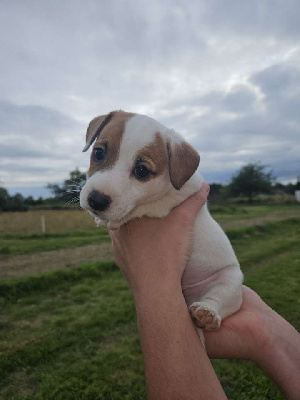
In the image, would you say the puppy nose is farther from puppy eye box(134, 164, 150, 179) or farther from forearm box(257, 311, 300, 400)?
forearm box(257, 311, 300, 400)

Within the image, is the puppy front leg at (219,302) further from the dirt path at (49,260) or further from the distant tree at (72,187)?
the dirt path at (49,260)

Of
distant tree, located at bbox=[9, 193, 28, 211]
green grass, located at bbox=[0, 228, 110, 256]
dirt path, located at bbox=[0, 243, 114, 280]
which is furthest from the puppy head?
distant tree, located at bbox=[9, 193, 28, 211]

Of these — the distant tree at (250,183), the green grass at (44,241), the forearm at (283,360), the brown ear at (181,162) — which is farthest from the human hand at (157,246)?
the distant tree at (250,183)

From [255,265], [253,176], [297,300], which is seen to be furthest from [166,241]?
[253,176]

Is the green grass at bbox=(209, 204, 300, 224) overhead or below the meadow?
overhead

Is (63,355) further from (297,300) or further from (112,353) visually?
(297,300)

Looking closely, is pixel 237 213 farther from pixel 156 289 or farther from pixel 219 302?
pixel 156 289

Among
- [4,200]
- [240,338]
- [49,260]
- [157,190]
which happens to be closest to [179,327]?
[240,338]
